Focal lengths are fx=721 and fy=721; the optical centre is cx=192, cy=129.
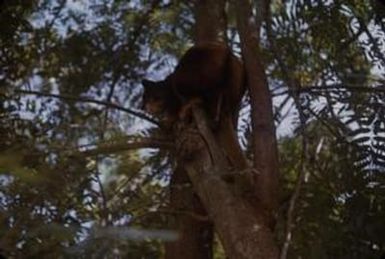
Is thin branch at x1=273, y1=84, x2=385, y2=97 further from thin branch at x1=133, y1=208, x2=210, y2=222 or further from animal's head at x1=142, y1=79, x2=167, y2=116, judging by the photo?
animal's head at x1=142, y1=79, x2=167, y2=116

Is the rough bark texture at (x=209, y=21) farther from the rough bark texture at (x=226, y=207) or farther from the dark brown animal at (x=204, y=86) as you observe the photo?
the rough bark texture at (x=226, y=207)

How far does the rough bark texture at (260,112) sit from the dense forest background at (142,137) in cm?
9

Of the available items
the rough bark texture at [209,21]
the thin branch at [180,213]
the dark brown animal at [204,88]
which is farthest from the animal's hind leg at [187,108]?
the rough bark texture at [209,21]

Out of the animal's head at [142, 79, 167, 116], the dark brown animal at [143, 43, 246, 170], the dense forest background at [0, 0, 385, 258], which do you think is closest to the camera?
the dense forest background at [0, 0, 385, 258]

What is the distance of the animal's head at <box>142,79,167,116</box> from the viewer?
432 centimetres

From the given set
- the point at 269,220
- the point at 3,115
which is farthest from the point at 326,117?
the point at 3,115

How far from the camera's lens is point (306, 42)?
4785 mm

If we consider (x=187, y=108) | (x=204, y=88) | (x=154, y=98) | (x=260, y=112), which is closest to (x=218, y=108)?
(x=187, y=108)

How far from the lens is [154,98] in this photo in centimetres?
441

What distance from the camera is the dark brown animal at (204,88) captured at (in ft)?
13.2

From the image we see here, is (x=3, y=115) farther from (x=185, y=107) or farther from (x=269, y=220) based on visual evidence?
(x=269, y=220)

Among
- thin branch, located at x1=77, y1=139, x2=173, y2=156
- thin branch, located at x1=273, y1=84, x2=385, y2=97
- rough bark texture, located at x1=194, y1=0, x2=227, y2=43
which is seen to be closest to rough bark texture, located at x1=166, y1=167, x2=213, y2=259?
thin branch, located at x1=77, y1=139, x2=173, y2=156

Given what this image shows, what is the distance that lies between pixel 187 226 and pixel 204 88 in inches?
32.9

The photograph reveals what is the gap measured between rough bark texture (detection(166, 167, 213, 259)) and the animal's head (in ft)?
1.54
